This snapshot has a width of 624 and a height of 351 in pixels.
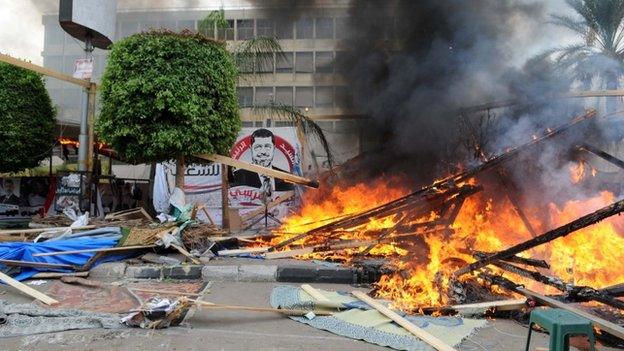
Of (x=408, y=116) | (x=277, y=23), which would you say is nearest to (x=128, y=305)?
(x=408, y=116)

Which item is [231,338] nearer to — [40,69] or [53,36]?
[40,69]

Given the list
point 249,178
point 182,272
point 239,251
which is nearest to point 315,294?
point 182,272

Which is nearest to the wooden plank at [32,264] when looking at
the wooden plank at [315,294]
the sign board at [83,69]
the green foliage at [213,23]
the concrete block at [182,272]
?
the concrete block at [182,272]

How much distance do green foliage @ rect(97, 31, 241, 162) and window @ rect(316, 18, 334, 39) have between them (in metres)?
5.31

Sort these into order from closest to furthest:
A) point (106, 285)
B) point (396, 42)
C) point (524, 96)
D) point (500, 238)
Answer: point (106, 285) → point (500, 238) → point (524, 96) → point (396, 42)

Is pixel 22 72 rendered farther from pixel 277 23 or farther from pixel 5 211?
pixel 277 23

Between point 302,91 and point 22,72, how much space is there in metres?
16.7

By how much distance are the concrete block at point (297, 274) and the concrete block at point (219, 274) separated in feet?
2.26

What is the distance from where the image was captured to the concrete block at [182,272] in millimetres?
6586

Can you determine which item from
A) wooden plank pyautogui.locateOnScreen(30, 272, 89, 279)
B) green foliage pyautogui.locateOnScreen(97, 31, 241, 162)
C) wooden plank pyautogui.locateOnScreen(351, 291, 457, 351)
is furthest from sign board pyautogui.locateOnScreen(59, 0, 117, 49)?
wooden plank pyautogui.locateOnScreen(351, 291, 457, 351)

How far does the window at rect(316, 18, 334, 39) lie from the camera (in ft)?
42.9

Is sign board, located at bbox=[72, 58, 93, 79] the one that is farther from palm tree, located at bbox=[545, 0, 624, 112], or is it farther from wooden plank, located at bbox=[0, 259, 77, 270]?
palm tree, located at bbox=[545, 0, 624, 112]

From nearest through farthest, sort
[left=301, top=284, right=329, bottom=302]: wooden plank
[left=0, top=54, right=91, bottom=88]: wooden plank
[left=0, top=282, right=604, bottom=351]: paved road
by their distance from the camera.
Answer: [left=0, top=282, right=604, bottom=351]: paved road, [left=301, top=284, right=329, bottom=302]: wooden plank, [left=0, top=54, right=91, bottom=88]: wooden plank

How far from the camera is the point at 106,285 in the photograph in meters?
5.94
